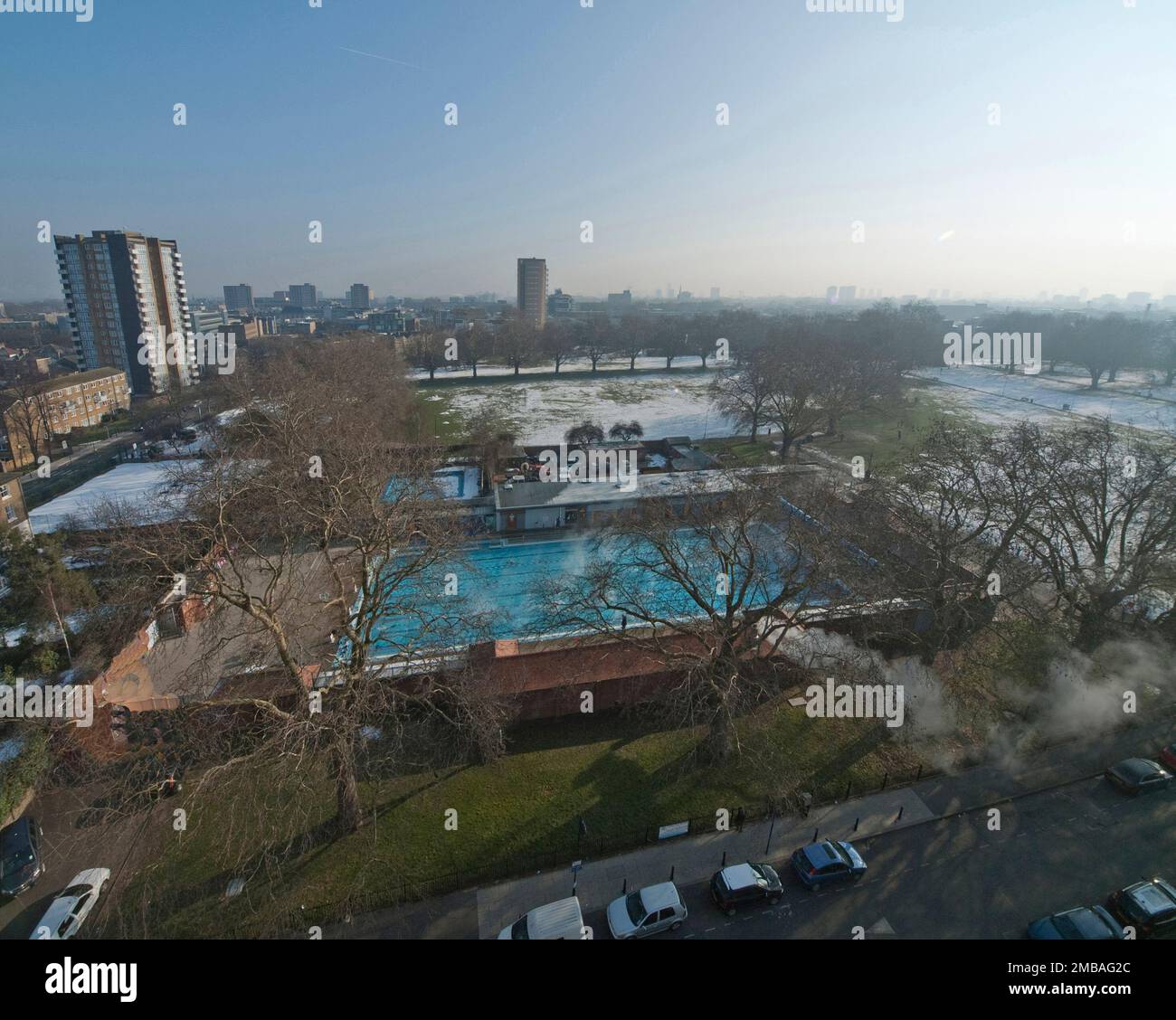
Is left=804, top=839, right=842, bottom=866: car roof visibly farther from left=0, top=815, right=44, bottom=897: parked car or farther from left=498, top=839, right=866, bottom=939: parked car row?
left=0, top=815, right=44, bottom=897: parked car

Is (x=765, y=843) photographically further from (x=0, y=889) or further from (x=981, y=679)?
(x=0, y=889)

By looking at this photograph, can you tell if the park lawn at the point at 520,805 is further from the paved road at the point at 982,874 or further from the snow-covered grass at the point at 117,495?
the snow-covered grass at the point at 117,495

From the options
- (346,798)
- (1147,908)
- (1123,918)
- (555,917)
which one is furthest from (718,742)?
(346,798)

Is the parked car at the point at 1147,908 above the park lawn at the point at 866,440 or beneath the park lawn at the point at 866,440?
beneath

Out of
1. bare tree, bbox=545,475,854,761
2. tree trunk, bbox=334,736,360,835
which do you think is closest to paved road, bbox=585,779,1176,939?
bare tree, bbox=545,475,854,761

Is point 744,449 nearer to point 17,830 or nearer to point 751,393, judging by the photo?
point 751,393

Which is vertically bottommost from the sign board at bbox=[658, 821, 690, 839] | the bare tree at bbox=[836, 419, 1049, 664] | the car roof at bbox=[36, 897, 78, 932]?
the sign board at bbox=[658, 821, 690, 839]

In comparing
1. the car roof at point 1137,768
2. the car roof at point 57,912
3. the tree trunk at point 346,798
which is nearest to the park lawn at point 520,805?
the tree trunk at point 346,798
